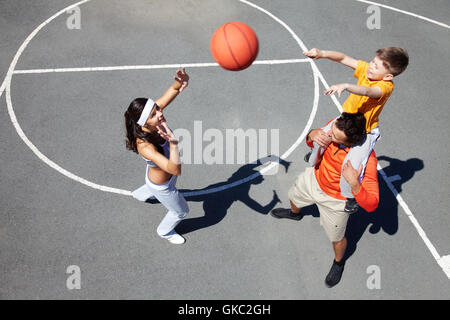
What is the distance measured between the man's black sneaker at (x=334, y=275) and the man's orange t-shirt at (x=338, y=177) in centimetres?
138

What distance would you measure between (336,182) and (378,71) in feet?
5.17

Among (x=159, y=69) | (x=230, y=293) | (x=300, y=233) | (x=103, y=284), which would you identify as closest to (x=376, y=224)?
(x=300, y=233)

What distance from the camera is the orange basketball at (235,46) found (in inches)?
204

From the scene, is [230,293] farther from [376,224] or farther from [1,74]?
[1,74]

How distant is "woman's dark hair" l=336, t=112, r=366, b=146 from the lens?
13.7ft

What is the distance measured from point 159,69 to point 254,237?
14.6 feet

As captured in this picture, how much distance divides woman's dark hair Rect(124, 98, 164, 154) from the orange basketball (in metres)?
1.51

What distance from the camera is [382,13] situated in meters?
9.63

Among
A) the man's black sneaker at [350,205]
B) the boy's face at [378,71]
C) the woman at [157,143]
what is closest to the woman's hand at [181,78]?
the woman at [157,143]

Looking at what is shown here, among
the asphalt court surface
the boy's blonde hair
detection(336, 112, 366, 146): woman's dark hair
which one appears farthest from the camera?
the asphalt court surface

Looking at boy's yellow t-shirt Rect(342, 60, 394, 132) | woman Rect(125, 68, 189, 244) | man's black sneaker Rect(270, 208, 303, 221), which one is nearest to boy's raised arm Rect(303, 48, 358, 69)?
boy's yellow t-shirt Rect(342, 60, 394, 132)

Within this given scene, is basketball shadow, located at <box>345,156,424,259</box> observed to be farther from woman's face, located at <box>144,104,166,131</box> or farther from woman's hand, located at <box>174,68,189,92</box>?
woman's face, located at <box>144,104,166,131</box>

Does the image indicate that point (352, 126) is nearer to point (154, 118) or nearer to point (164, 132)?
point (164, 132)

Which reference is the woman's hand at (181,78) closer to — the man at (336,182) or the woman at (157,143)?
the woman at (157,143)
